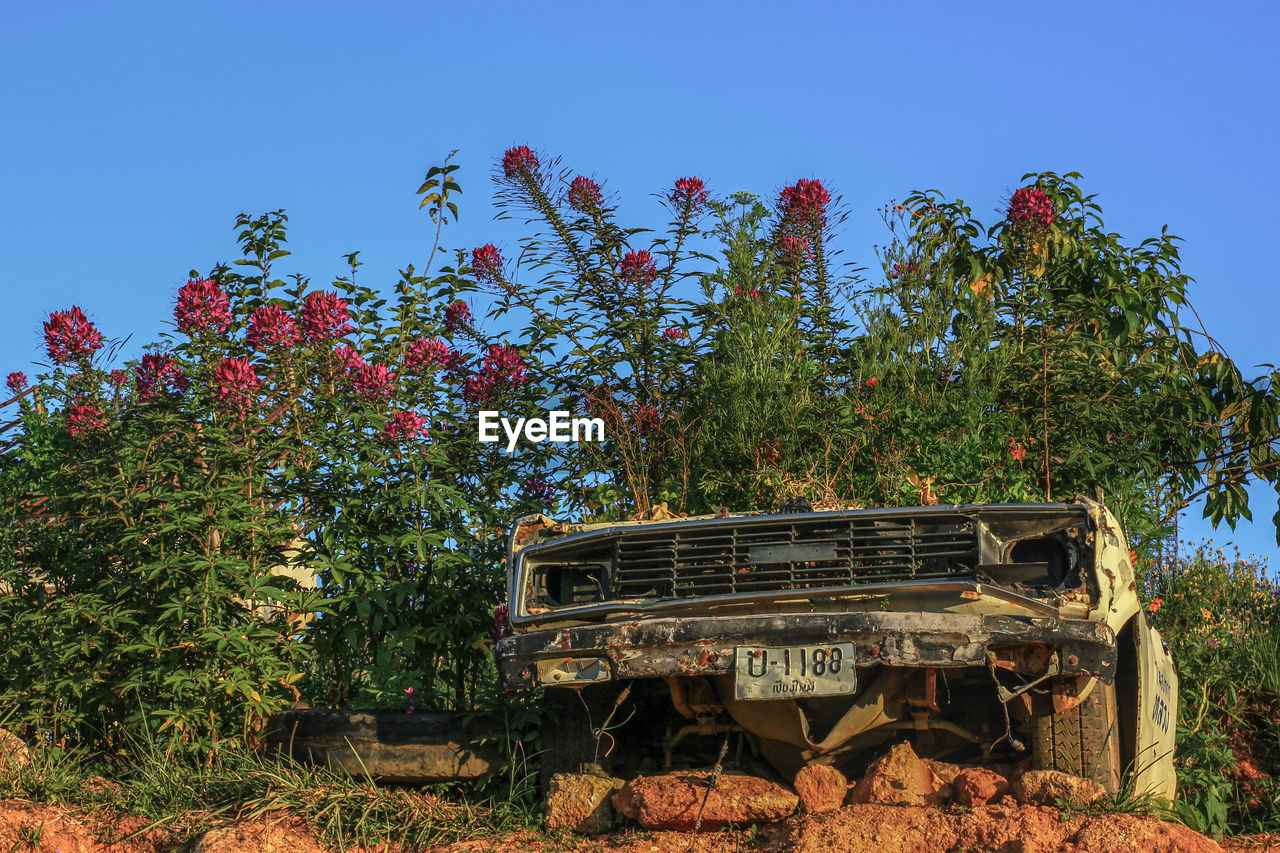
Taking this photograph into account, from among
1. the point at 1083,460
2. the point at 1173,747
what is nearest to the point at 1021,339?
the point at 1083,460

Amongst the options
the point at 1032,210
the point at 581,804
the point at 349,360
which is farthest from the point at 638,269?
the point at 581,804

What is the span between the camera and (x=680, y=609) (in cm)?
476

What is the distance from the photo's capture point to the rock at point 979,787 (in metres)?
4.57

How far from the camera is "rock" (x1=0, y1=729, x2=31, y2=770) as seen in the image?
5.94m

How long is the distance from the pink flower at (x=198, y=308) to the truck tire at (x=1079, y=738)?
14.7 feet

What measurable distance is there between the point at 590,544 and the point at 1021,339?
399cm

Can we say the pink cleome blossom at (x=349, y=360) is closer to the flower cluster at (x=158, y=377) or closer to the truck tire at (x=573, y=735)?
the flower cluster at (x=158, y=377)

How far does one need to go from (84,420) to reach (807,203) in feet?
14.9

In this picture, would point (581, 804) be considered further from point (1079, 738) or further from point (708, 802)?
point (1079, 738)

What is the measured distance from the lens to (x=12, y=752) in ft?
19.8

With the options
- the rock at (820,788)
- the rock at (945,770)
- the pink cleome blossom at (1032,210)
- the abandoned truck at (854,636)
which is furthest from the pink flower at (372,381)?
the pink cleome blossom at (1032,210)

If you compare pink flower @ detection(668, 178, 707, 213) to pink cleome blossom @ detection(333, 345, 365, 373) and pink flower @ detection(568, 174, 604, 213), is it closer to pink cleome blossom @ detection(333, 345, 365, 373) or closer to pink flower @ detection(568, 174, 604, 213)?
pink flower @ detection(568, 174, 604, 213)

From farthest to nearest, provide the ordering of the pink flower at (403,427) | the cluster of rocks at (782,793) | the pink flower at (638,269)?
1. the pink flower at (638,269)
2. the pink flower at (403,427)
3. the cluster of rocks at (782,793)

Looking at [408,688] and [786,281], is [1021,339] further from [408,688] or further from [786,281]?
[408,688]
